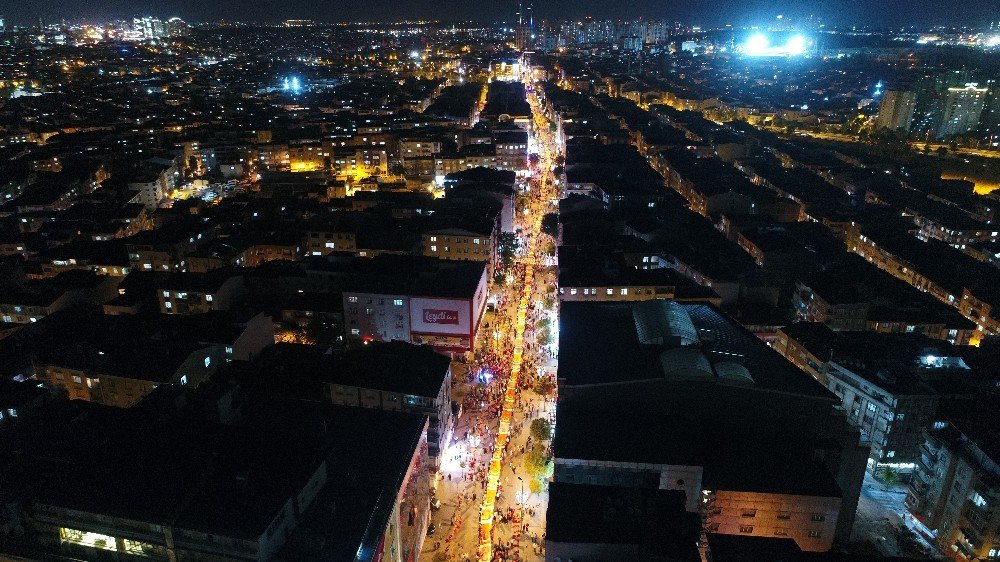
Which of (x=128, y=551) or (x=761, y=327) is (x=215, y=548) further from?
(x=761, y=327)

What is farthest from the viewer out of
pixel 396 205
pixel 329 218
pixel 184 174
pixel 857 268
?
pixel 184 174

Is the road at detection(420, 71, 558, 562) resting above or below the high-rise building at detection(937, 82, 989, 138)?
below

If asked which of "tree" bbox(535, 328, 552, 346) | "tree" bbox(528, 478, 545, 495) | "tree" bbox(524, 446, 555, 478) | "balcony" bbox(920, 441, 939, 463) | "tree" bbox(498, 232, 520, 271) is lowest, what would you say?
"tree" bbox(528, 478, 545, 495)

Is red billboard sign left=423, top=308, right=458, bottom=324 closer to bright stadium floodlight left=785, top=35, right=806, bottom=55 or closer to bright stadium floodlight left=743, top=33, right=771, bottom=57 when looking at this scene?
bright stadium floodlight left=743, top=33, right=771, bottom=57

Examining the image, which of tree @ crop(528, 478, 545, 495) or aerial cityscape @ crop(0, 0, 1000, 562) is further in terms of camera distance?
tree @ crop(528, 478, 545, 495)

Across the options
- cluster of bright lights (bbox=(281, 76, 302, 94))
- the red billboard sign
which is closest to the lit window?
the red billboard sign

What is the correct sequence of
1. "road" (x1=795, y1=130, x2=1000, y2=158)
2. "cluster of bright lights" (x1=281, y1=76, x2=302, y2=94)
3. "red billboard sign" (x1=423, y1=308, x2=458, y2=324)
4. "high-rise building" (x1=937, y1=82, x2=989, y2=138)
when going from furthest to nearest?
1. "cluster of bright lights" (x1=281, y1=76, x2=302, y2=94)
2. "high-rise building" (x1=937, y1=82, x2=989, y2=138)
3. "road" (x1=795, y1=130, x2=1000, y2=158)
4. "red billboard sign" (x1=423, y1=308, x2=458, y2=324)

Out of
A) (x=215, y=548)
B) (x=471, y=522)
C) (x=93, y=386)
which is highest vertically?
(x=215, y=548)

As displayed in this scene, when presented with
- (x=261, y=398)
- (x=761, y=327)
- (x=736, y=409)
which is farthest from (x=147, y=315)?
(x=761, y=327)
